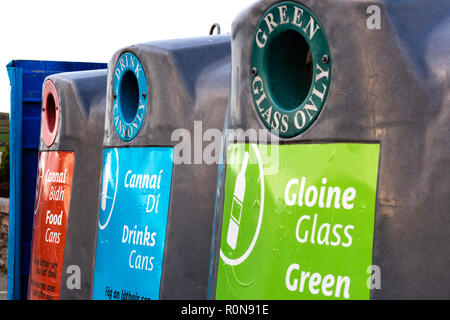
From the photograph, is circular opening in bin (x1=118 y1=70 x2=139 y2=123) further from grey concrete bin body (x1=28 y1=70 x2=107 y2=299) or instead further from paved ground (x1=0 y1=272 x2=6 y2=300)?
paved ground (x1=0 y1=272 x2=6 y2=300)

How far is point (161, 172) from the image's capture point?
11.9ft

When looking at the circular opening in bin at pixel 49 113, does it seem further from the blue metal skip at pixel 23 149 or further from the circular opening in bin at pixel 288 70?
the circular opening in bin at pixel 288 70

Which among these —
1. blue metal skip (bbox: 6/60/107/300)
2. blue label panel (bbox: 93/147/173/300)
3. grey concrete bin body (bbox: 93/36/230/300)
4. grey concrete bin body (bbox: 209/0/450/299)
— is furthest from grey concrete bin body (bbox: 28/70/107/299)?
grey concrete bin body (bbox: 209/0/450/299)

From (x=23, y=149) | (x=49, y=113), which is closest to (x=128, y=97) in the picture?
(x=49, y=113)

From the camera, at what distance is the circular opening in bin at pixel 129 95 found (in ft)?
13.1

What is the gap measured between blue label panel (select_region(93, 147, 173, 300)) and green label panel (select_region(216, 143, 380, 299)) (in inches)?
25.9

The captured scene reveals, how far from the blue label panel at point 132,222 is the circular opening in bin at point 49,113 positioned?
3.54 feet

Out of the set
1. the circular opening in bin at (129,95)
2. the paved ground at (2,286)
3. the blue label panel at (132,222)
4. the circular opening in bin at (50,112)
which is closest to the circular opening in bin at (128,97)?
the circular opening in bin at (129,95)

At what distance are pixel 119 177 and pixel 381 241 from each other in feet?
6.35

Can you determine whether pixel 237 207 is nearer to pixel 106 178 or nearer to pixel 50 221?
pixel 106 178

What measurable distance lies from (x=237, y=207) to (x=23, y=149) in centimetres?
366

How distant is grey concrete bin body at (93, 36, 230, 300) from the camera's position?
3.52m

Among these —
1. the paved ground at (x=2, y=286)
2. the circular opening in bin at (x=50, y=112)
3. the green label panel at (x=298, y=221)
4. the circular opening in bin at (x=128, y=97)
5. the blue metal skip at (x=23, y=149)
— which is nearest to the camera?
the green label panel at (x=298, y=221)

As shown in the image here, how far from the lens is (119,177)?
3957 mm
